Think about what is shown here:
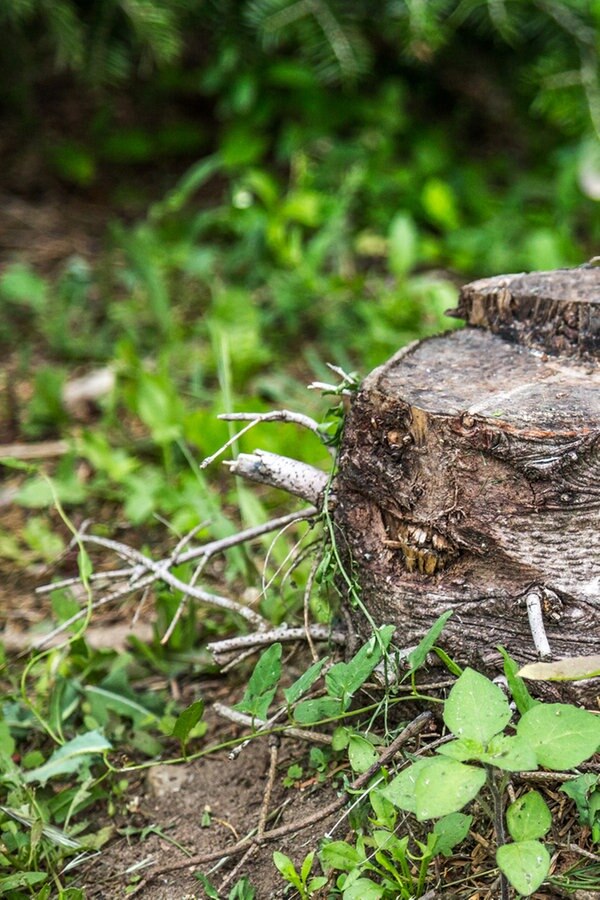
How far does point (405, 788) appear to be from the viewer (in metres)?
1.29

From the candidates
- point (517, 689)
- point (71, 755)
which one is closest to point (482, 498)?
point (517, 689)

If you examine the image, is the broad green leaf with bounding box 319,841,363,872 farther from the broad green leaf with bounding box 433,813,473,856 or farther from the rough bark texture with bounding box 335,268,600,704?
the rough bark texture with bounding box 335,268,600,704

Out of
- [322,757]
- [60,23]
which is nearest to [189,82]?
[60,23]

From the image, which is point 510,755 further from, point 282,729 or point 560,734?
point 282,729

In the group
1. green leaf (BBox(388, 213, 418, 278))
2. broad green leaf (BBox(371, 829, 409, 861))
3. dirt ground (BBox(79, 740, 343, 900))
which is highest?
green leaf (BBox(388, 213, 418, 278))

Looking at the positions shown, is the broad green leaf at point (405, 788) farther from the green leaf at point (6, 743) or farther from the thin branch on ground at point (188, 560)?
the green leaf at point (6, 743)

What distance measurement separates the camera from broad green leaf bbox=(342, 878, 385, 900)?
4.37 feet

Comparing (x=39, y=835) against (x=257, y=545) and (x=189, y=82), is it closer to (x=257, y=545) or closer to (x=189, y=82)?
(x=257, y=545)

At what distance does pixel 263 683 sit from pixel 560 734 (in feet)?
1.72

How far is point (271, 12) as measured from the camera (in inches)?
143

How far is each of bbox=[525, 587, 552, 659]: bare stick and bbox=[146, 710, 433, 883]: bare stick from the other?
25 cm

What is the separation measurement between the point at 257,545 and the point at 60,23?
2248mm

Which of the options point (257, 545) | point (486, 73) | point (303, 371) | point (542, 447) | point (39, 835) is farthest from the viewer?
point (486, 73)

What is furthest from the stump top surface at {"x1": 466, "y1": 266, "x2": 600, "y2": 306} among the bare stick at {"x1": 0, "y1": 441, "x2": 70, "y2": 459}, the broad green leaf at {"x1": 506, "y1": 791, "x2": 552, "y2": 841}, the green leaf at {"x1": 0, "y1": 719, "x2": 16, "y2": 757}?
the bare stick at {"x1": 0, "y1": 441, "x2": 70, "y2": 459}
